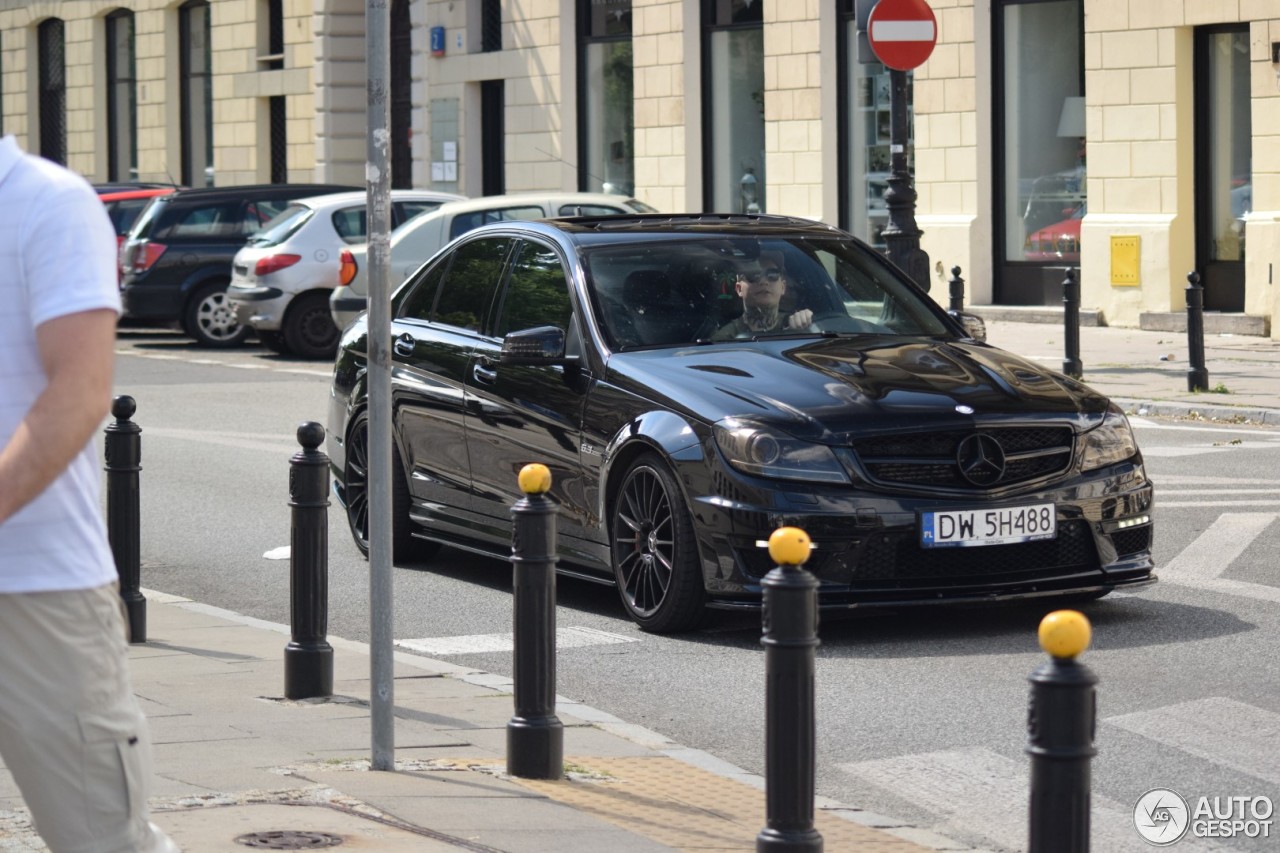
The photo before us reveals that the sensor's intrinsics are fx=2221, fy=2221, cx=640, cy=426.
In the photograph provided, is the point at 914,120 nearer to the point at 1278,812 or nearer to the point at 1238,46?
the point at 1238,46

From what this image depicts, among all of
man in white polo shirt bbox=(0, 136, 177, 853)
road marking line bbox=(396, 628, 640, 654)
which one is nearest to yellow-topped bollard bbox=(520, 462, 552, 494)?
road marking line bbox=(396, 628, 640, 654)

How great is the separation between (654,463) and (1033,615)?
1.55m

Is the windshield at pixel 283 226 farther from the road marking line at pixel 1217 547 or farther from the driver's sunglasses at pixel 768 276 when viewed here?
the driver's sunglasses at pixel 768 276

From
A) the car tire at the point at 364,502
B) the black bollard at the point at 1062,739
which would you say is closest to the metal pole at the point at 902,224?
the car tire at the point at 364,502

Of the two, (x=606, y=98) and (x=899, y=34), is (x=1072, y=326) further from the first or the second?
(x=606, y=98)

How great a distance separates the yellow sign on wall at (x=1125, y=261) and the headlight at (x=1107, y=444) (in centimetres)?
1404

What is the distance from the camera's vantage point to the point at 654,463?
814cm

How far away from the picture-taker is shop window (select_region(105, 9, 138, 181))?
43.4m

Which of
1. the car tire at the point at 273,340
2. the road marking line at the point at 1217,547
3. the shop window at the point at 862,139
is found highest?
the shop window at the point at 862,139

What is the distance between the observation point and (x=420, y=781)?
5.77 m

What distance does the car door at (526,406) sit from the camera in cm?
873

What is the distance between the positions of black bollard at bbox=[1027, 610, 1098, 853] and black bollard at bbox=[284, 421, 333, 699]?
3.64 meters

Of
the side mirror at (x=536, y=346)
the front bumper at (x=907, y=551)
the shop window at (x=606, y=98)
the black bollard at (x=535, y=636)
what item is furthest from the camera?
the shop window at (x=606, y=98)

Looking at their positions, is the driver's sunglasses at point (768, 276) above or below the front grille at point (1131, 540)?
above
